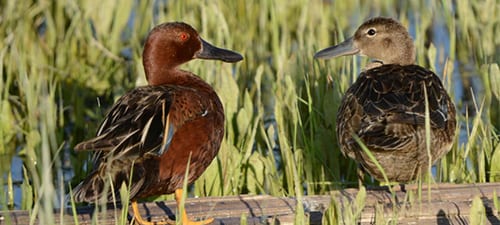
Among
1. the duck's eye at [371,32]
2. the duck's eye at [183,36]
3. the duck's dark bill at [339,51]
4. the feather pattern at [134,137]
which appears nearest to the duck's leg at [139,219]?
the feather pattern at [134,137]

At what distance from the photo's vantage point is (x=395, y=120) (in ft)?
18.3

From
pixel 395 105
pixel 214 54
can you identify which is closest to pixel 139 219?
pixel 214 54

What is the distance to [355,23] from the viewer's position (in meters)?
9.13

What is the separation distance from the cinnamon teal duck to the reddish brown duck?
2.48ft

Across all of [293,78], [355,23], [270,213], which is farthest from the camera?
[355,23]

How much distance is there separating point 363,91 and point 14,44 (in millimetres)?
2720

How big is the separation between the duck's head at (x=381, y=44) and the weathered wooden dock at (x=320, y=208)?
131 cm

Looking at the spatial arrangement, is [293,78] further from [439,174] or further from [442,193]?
[442,193]

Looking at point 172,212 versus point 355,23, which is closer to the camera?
point 172,212

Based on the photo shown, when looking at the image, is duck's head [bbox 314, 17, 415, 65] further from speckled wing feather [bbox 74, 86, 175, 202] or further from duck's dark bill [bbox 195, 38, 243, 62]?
speckled wing feather [bbox 74, 86, 175, 202]

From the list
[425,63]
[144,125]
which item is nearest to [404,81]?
[144,125]

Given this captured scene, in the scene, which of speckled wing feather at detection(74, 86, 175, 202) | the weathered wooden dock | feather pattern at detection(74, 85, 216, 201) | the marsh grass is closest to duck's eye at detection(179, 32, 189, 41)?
the marsh grass

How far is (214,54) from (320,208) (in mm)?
1226

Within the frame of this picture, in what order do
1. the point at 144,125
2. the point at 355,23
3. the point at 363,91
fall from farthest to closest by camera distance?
the point at 355,23 → the point at 363,91 → the point at 144,125
